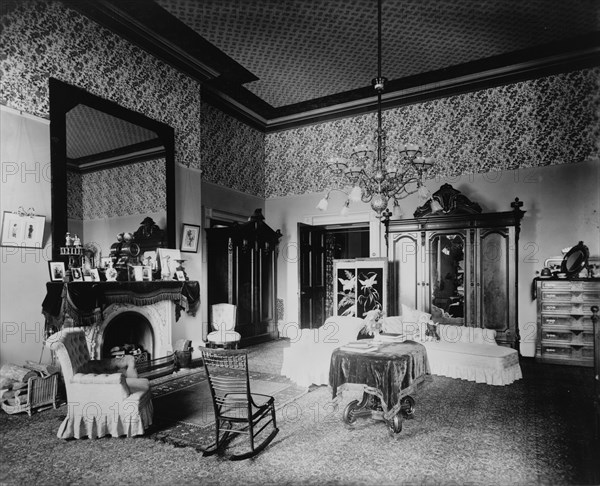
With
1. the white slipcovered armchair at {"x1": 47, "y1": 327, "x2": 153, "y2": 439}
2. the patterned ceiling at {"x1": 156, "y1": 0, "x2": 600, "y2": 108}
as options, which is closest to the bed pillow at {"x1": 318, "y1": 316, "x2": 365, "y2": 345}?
the white slipcovered armchair at {"x1": 47, "y1": 327, "x2": 153, "y2": 439}

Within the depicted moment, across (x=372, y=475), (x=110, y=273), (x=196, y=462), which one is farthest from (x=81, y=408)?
(x=372, y=475)

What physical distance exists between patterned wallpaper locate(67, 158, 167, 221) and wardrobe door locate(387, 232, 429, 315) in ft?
12.6

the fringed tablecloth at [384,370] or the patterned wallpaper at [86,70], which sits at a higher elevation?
the patterned wallpaper at [86,70]

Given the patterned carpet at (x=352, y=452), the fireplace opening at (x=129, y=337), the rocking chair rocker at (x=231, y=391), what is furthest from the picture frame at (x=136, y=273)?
the rocking chair rocker at (x=231, y=391)

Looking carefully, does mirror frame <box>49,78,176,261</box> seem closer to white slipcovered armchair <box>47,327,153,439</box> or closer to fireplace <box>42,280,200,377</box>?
fireplace <box>42,280,200,377</box>

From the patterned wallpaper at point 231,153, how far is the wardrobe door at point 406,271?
3229 millimetres

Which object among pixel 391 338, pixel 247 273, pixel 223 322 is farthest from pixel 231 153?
pixel 391 338

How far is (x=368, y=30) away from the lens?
5770mm

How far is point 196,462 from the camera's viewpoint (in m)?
3.10

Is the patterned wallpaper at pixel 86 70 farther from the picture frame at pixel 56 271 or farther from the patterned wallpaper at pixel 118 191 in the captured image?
the picture frame at pixel 56 271

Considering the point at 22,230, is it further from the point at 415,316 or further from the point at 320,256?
the point at 320,256

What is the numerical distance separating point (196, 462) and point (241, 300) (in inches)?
179

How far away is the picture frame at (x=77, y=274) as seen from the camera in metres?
4.64

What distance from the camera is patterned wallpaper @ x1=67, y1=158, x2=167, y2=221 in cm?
494
